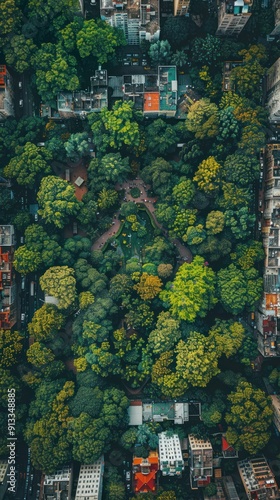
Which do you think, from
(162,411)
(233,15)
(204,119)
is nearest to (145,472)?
(162,411)

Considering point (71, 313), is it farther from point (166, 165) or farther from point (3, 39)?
point (3, 39)

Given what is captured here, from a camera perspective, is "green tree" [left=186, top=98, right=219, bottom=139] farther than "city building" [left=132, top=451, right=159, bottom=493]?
Yes

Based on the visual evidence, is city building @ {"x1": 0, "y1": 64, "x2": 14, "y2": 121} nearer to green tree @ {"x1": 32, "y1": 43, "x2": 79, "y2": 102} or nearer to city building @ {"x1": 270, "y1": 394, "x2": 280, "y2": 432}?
green tree @ {"x1": 32, "y1": 43, "x2": 79, "y2": 102}

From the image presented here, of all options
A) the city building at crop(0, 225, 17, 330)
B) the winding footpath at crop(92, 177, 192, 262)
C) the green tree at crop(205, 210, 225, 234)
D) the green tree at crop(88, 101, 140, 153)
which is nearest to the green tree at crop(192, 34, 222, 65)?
the green tree at crop(88, 101, 140, 153)

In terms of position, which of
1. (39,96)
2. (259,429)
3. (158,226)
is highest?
(39,96)

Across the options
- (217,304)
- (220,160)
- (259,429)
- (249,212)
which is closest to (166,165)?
(220,160)

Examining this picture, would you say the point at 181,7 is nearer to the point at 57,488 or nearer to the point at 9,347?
the point at 9,347
